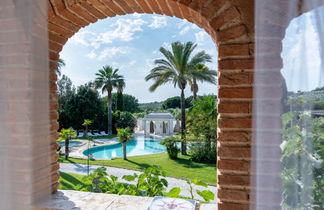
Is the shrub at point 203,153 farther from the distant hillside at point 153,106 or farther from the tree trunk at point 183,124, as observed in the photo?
the distant hillside at point 153,106

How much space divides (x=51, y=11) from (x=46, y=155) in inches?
32.8

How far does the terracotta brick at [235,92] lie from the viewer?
0.99 m

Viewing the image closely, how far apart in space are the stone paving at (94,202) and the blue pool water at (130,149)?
1030 cm

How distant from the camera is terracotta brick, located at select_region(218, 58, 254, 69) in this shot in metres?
1.00

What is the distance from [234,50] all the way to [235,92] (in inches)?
7.4

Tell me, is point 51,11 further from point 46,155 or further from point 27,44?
point 46,155

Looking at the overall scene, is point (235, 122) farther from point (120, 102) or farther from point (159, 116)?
point (120, 102)

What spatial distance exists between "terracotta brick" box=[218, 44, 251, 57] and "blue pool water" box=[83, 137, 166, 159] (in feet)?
36.4

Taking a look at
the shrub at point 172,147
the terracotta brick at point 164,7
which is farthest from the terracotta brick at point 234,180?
the shrub at point 172,147

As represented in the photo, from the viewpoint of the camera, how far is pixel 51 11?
4.14 ft

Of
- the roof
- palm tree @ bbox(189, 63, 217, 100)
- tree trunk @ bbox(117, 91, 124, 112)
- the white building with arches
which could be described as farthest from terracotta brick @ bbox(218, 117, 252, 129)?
tree trunk @ bbox(117, 91, 124, 112)

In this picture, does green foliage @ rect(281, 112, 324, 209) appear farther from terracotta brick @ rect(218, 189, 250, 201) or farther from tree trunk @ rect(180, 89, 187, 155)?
tree trunk @ rect(180, 89, 187, 155)

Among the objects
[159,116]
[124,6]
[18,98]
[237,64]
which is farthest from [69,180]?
[159,116]

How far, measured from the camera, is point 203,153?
30.3 feet
